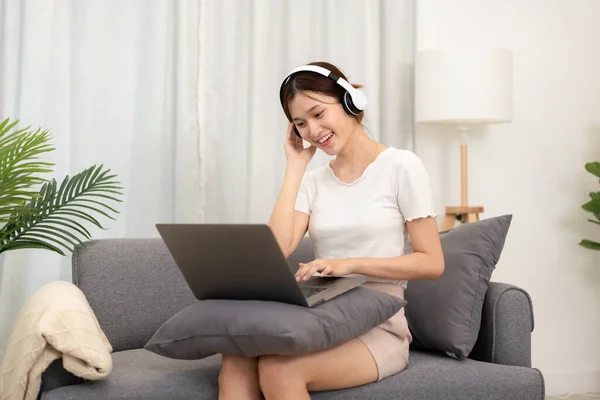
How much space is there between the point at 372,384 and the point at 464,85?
1.55m

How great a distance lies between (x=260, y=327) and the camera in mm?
1658

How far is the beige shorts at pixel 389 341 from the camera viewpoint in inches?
76.0

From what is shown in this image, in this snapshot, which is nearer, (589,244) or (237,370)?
(237,370)

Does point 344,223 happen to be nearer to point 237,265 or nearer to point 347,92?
point 347,92

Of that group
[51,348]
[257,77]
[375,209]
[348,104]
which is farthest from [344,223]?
[257,77]

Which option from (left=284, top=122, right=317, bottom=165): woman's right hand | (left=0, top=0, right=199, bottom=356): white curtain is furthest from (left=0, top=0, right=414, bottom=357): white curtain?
(left=284, top=122, right=317, bottom=165): woman's right hand

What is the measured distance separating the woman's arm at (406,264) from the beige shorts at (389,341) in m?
0.08

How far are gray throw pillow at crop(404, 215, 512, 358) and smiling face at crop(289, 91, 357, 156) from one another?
50cm

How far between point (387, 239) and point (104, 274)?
34.1 inches

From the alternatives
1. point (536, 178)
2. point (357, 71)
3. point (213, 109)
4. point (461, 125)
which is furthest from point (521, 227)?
point (213, 109)

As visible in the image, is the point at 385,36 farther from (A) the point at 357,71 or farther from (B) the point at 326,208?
(B) the point at 326,208

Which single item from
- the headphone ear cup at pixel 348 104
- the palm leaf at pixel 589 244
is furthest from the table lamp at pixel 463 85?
the headphone ear cup at pixel 348 104

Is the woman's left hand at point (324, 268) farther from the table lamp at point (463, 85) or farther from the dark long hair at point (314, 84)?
the table lamp at point (463, 85)

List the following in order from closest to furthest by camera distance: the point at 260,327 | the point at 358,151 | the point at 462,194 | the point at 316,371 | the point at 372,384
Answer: the point at 260,327, the point at 316,371, the point at 372,384, the point at 358,151, the point at 462,194
